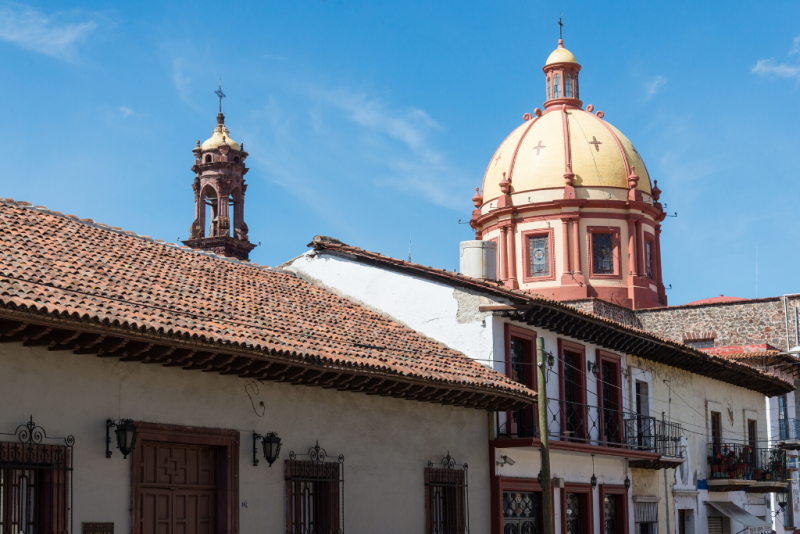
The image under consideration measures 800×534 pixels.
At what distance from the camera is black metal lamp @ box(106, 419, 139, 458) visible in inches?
455

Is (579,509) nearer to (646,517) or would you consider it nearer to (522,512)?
(522,512)

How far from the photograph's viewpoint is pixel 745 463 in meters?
27.8

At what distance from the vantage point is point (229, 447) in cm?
1313

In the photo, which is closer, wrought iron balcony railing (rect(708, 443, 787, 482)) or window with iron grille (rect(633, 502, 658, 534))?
Answer: window with iron grille (rect(633, 502, 658, 534))

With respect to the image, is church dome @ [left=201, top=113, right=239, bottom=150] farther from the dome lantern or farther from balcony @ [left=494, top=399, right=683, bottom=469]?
balcony @ [left=494, top=399, right=683, bottom=469]

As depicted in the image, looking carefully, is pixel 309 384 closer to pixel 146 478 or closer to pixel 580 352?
pixel 146 478

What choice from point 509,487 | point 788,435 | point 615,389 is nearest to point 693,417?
point 615,389

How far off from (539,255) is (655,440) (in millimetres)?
13834

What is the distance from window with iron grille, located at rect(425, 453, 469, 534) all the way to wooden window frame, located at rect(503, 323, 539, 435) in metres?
1.82

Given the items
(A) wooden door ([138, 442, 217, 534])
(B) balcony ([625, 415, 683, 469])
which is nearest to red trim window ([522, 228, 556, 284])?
(B) balcony ([625, 415, 683, 469])

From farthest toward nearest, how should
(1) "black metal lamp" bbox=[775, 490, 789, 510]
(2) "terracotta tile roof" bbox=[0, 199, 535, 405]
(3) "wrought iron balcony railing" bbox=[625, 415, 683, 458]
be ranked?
(1) "black metal lamp" bbox=[775, 490, 789, 510]
(3) "wrought iron balcony railing" bbox=[625, 415, 683, 458]
(2) "terracotta tile roof" bbox=[0, 199, 535, 405]

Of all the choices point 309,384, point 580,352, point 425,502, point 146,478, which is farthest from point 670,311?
point 146,478

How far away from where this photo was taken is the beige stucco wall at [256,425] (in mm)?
11086

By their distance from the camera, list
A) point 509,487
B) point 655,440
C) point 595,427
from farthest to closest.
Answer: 1. point 655,440
2. point 595,427
3. point 509,487
